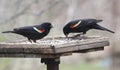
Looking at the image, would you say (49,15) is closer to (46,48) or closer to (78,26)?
(78,26)

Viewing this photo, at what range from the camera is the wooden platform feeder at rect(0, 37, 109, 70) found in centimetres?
539

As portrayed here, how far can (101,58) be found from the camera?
640 inches

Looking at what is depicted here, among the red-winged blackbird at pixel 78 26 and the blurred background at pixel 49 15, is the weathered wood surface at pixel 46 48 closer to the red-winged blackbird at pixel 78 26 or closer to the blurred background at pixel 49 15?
the red-winged blackbird at pixel 78 26

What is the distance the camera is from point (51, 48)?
17.5ft

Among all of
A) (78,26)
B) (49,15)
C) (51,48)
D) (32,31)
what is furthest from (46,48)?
(49,15)

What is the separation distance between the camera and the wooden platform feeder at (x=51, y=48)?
212 inches

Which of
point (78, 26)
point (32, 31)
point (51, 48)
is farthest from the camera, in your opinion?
point (78, 26)

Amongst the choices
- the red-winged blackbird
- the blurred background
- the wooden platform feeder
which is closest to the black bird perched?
the wooden platform feeder

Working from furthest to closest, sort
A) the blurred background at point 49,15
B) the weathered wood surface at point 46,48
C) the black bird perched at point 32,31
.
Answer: the blurred background at point 49,15 < the black bird perched at point 32,31 < the weathered wood surface at point 46,48

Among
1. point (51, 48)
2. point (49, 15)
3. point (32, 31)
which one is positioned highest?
point (49, 15)

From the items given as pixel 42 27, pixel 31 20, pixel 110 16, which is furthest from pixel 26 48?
pixel 110 16

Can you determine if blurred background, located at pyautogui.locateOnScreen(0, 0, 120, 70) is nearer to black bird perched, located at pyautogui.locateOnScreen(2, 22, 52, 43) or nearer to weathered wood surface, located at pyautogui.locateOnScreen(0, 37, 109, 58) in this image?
black bird perched, located at pyautogui.locateOnScreen(2, 22, 52, 43)

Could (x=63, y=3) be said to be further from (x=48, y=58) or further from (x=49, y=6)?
(x=48, y=58)

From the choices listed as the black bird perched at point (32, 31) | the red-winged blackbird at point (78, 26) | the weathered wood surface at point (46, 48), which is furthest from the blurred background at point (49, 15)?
the weathered wood surface at point (46, 48)
